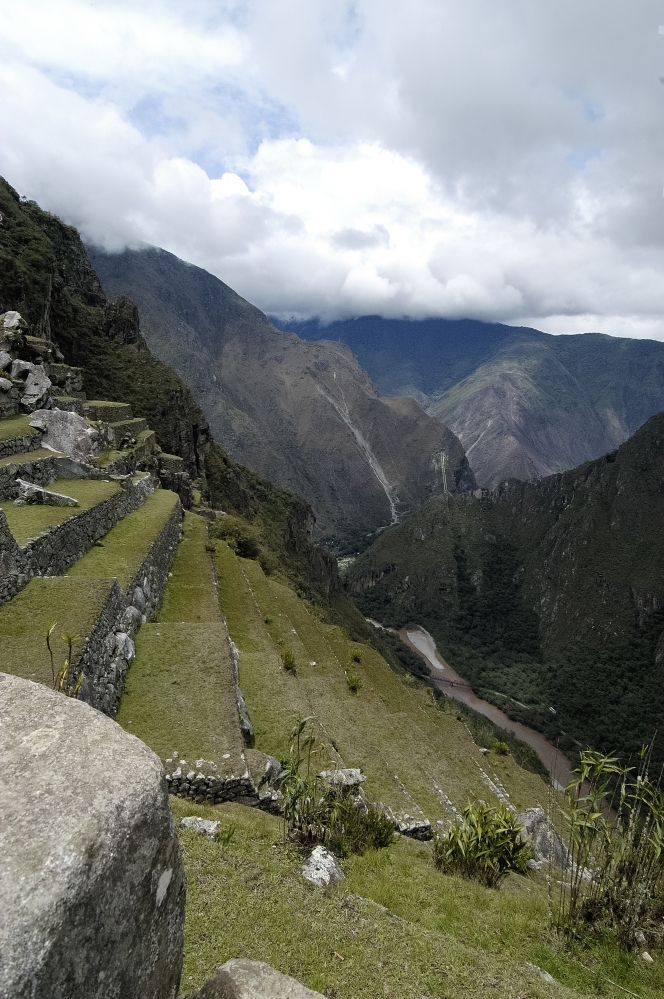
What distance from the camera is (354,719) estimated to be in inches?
598

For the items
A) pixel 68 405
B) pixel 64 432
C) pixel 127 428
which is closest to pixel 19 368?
pixel 68 405

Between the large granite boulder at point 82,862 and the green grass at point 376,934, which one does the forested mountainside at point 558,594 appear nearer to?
the green grass at point 376,934

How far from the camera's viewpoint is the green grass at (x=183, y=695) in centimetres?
1036

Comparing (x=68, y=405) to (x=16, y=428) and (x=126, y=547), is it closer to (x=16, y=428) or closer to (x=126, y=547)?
(x=16, y=428)

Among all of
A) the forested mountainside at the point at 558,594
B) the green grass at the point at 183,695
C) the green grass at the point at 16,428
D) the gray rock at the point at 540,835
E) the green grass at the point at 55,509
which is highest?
the green grass at the point at 16,428

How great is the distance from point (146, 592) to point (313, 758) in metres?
7.48

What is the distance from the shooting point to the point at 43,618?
35.4 ft

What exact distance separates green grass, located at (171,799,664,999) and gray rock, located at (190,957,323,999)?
83.0 inches

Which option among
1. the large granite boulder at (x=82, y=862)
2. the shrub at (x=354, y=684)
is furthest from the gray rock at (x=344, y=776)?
the large granite boulder at (x=82, y=862)

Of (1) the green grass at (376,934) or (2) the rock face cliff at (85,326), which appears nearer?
(1) the green grass at (376,934)

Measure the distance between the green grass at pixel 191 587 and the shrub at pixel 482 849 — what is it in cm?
1025

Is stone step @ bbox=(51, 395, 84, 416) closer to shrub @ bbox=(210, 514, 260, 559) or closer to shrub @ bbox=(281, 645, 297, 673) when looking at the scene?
shrub @ bbox=(210, 514, 260, 559)

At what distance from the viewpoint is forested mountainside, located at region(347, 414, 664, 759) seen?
338ft

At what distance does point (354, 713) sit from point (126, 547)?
970 centimetres
